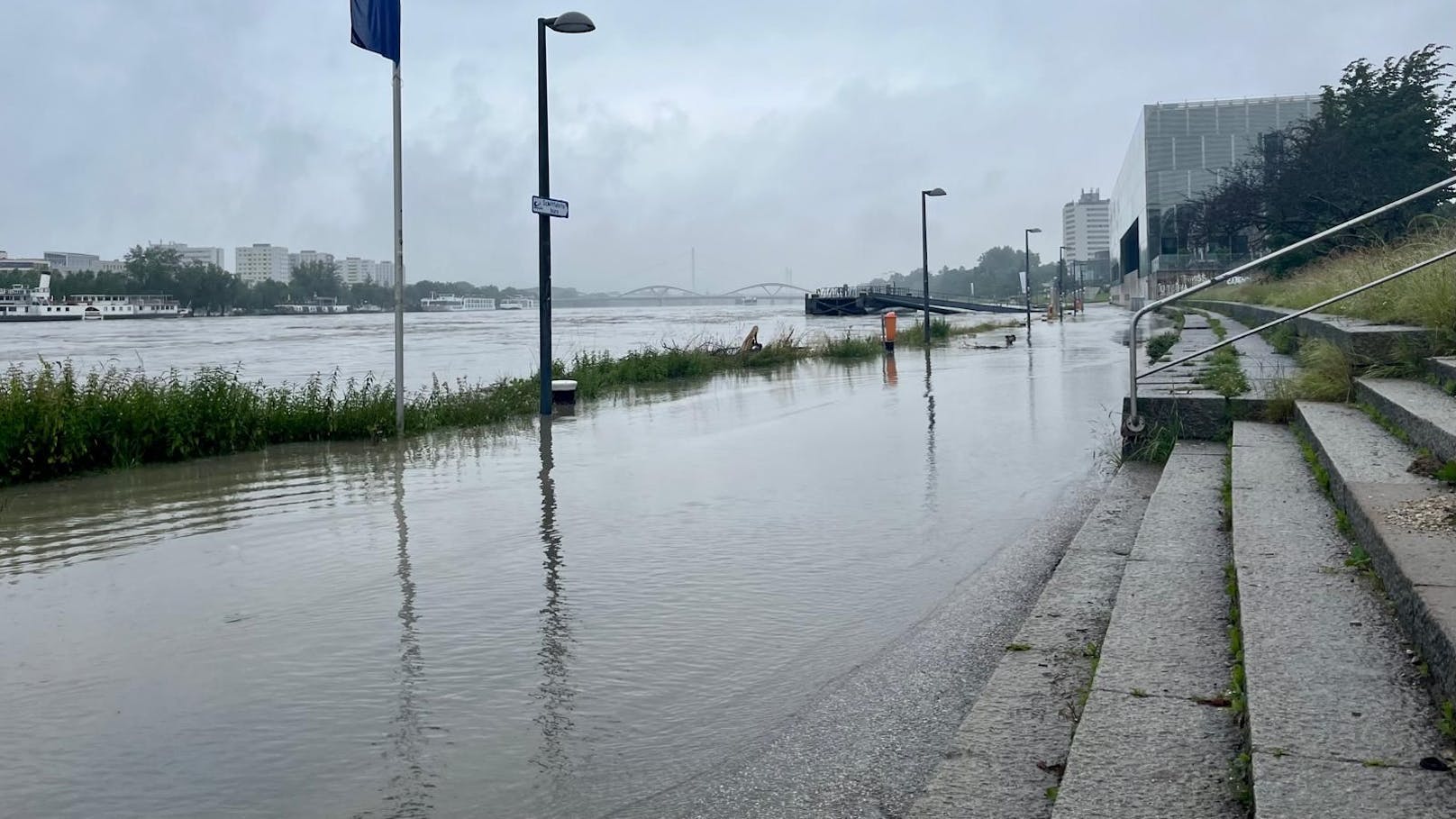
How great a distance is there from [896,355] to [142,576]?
26.5 metres

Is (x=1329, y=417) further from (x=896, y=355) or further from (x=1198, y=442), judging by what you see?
(x=896, y=355)

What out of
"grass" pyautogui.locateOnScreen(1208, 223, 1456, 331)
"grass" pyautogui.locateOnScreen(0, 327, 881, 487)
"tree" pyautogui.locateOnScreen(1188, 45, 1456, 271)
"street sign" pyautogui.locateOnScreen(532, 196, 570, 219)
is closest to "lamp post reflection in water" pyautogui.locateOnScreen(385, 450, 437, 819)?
"grass" pyautogui.locateOnScreen(0, 327, 881, 487)

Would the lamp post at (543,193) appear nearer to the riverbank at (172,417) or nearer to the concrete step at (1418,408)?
the riverbank at (172,417)

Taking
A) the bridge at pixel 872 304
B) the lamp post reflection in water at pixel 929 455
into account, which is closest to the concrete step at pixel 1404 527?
the lamp post reflection in water at pixel 929 455

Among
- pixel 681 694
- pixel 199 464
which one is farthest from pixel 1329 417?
pixel 199 464

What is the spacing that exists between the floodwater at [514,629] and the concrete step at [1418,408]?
207 cm

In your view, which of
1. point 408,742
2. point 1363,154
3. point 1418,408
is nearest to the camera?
point 408,742

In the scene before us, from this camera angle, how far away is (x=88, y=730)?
14.6 ft

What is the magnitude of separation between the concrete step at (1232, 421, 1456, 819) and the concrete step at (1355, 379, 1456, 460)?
117cm

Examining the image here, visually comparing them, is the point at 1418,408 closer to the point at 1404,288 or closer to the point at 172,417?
the point at 1404,288

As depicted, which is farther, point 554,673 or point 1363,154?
point 1363,154

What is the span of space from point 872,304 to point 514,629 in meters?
106

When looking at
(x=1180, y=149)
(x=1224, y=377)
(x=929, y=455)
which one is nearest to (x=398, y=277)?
(x=929, y=455)

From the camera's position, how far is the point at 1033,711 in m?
4.17
